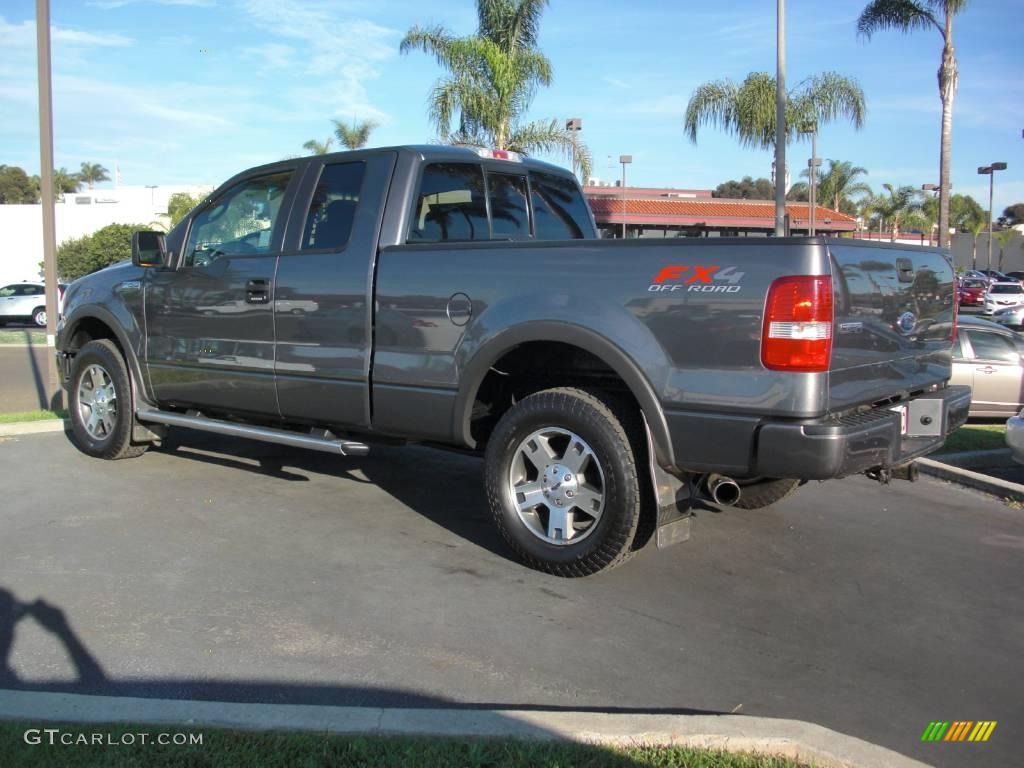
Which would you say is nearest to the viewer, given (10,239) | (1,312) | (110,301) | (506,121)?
(110,301)

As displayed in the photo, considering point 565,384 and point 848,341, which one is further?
point 565,384

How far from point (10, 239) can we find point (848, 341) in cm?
5072

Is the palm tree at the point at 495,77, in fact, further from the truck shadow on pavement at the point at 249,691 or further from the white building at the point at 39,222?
the white building at the point at 39,222

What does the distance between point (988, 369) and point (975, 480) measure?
4.20 meters


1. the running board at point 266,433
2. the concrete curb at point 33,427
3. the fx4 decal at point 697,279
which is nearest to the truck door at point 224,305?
the running board at point 266,433

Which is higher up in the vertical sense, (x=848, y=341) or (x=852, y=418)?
(x=848, y=341)

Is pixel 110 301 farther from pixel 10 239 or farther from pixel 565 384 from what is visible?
pixel 10 239

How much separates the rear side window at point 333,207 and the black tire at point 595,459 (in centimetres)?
164

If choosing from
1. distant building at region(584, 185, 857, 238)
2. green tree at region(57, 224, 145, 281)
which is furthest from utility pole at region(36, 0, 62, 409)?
green tree at region(57, 224, 145, 281)

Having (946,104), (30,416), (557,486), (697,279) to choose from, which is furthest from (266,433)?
(946,104)

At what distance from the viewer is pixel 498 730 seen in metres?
3.02

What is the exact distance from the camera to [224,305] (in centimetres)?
600

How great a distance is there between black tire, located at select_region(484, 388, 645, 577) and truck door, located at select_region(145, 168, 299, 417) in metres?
1.82

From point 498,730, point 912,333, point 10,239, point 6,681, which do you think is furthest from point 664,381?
point 10,239
